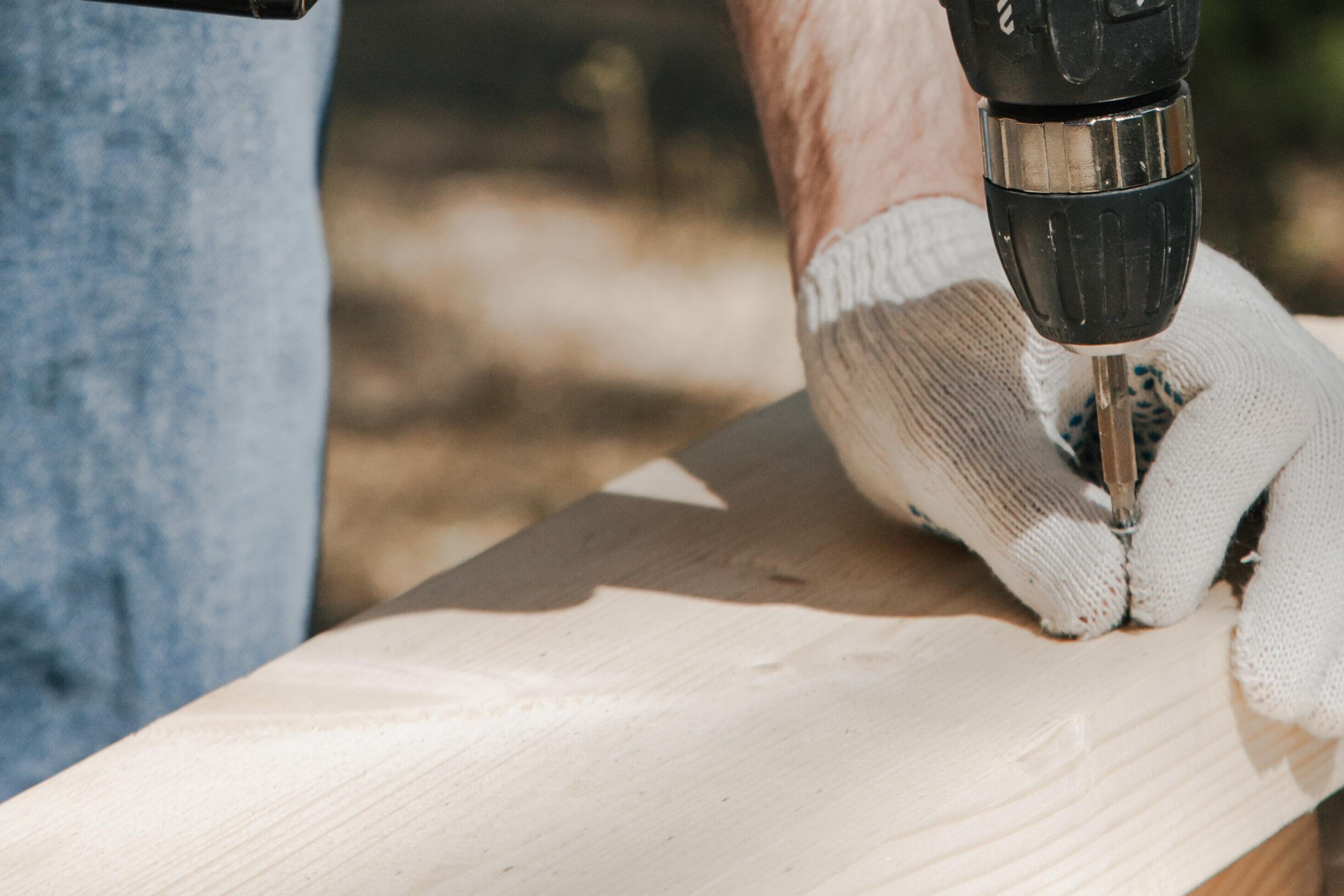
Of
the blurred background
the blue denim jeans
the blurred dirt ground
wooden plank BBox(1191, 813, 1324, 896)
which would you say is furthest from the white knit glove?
the blurred dirt ground

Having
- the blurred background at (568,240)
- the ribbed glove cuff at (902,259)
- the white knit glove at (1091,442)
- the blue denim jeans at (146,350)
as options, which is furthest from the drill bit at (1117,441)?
the blurred background at (568,240)

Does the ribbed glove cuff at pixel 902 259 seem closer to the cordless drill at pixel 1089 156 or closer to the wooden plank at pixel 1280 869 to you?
the cordless drill at pixel 1089 156

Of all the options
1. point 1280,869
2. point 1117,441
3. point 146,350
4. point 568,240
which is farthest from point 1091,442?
point 568,240

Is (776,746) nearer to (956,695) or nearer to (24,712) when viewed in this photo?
(956,695)

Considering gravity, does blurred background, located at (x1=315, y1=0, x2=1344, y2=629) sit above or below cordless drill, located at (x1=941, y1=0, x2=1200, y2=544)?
below

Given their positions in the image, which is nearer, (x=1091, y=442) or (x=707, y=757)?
(x=707, y=757)

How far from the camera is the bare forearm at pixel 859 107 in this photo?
0.95 m

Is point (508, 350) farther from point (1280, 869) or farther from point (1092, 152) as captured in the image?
point (1092, 152)

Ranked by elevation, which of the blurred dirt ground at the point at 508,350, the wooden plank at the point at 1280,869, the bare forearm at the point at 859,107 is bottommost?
the blurred dirt ground at the point at 508,350

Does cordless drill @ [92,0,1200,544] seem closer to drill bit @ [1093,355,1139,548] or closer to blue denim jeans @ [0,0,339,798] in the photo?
drill bit @ [1093,355,1139,548]

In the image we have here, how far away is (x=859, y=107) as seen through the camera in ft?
3.19

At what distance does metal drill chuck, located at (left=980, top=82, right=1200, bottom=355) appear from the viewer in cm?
57

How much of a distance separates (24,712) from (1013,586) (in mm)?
762

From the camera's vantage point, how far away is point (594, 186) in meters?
3.80
